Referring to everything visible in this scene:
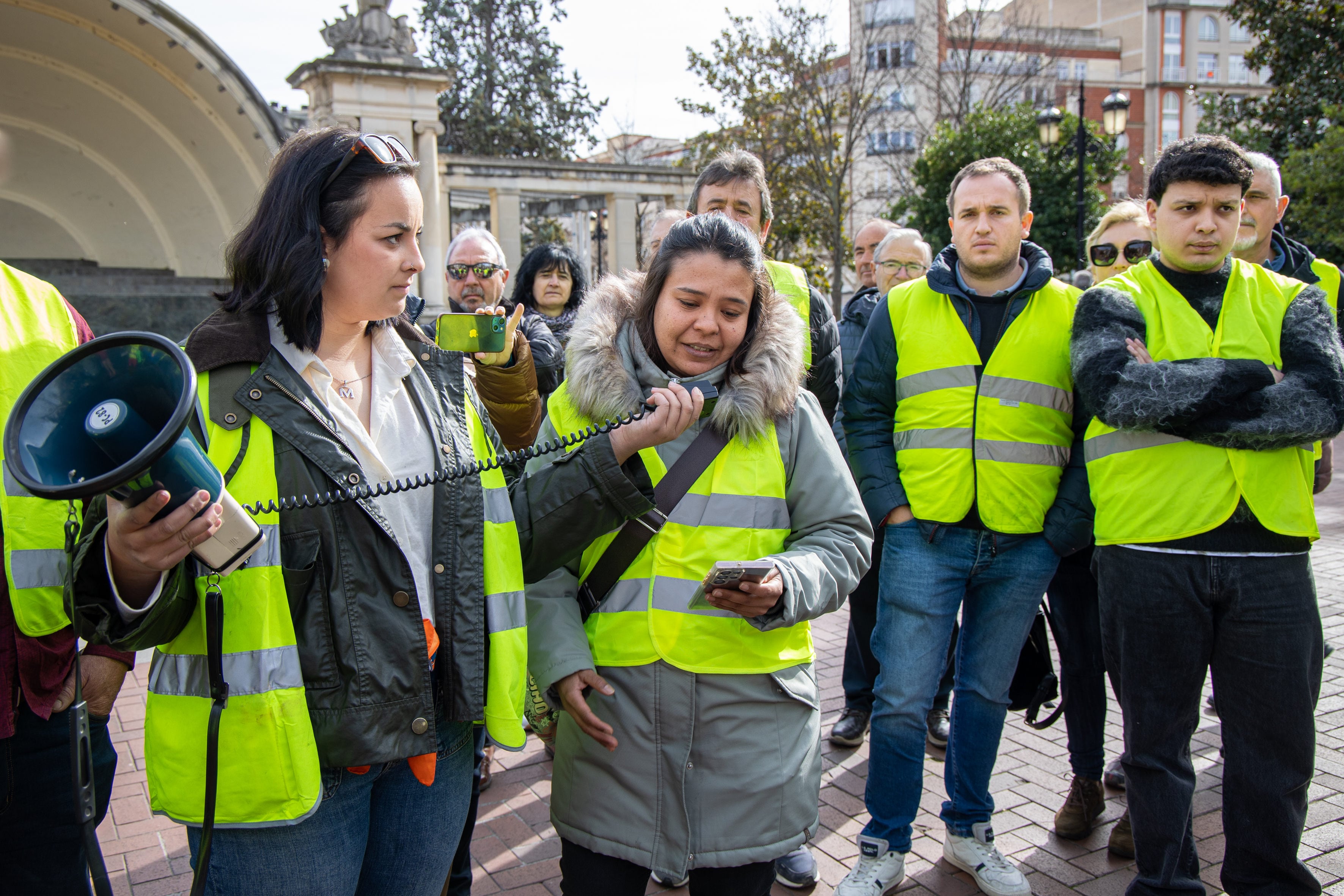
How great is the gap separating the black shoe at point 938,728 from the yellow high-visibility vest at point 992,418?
1.60 meters

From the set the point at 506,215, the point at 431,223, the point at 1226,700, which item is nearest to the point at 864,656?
the point at 1226,700

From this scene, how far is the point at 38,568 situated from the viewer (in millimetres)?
2090

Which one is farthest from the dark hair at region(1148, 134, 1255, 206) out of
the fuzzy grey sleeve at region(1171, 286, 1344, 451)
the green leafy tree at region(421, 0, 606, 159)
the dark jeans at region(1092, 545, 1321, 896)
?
the green leafy tree at region(421, 0, 606, 159)

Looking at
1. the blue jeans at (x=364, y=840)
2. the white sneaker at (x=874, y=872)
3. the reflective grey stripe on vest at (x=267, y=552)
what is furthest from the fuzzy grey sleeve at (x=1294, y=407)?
the reflective grey stripe on vest at (x=267, y=552)

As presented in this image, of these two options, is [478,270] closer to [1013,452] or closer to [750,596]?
[1013,452]

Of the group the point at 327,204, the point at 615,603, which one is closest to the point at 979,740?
the point at 615,603

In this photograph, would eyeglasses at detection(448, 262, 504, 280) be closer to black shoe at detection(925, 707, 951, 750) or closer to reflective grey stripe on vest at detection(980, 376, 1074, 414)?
reflective grey stripe on vest at detection(980, 376, 1074, 414)

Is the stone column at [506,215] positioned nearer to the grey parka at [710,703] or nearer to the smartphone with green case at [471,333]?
the smartphone with green case at [471,333]

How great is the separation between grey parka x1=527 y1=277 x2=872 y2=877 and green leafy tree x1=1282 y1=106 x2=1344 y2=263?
1475 centimetres

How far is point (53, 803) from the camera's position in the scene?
7.28ft

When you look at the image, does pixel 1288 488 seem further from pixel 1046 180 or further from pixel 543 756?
pixel 1046 180

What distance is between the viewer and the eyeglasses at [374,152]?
81.3 inches

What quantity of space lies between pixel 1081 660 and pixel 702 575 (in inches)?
91.9

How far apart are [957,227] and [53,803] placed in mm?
3380
